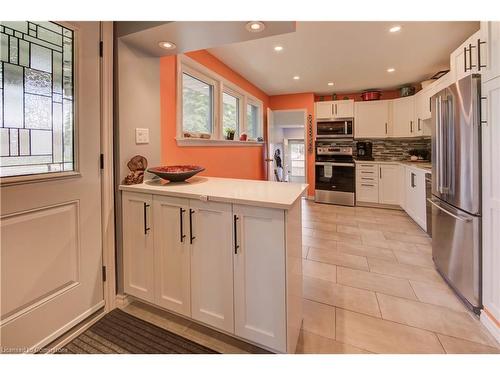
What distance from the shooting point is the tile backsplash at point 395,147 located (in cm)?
486

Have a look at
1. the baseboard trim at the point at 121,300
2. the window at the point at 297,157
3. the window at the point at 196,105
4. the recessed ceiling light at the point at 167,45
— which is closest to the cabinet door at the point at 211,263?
the baseboard trim at the point at 121,300

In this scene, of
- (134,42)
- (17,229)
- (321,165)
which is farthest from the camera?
(321,165)

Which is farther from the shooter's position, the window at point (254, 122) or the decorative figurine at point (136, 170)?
the window at point (254, 122)

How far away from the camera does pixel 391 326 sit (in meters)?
1.56

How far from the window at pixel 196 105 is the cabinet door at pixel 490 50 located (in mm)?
2514

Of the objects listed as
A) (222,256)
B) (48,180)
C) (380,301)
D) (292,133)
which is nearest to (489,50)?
(380,301)

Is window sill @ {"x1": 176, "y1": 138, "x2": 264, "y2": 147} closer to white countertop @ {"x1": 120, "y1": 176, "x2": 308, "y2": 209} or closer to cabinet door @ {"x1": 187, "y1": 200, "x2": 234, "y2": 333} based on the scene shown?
white countertop @ {"x1": 120, "y1": 176, "x2": 308, "y2": 209}

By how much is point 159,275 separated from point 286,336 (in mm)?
896

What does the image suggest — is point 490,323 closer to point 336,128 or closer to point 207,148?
point 207,148

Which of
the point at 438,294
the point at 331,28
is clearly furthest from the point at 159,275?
the point at 331,28

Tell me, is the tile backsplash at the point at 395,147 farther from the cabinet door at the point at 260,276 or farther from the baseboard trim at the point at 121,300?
the baseboard trim at the point at 121,300

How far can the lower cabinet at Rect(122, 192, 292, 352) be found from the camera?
47.9 inches
